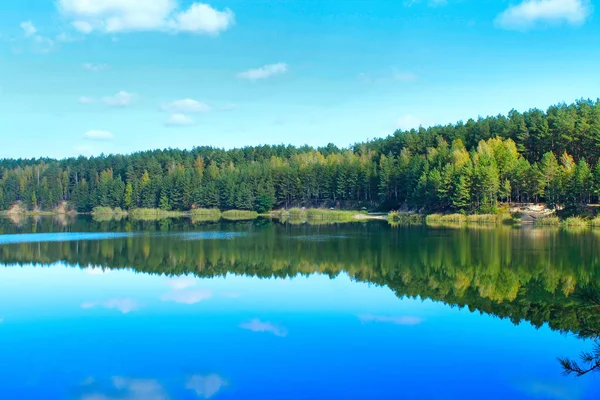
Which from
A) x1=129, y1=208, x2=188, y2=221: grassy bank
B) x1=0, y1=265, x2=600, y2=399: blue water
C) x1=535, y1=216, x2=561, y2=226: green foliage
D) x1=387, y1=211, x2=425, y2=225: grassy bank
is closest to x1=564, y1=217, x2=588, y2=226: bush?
x1=535, y1=216, x2=561, y2=226: green foliage

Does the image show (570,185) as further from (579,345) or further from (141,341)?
(141,341)

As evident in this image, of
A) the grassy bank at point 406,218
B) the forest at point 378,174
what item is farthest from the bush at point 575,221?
the grassy bank at point 406,218

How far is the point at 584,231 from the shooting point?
44.8 meters

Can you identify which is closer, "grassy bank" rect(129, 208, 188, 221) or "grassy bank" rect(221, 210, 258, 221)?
"grassy bank" rect(221, 210, 258, 221)

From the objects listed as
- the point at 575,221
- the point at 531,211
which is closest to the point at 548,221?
the point at 575,221

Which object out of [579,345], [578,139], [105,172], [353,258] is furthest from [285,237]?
[105,172]

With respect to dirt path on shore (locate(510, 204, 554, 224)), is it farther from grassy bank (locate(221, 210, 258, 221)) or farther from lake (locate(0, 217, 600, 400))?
grassy bank (locate(221, 210, 258, 221))

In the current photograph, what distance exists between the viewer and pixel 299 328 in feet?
52.9

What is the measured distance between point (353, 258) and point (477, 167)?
126 feet

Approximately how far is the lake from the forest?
32598mm

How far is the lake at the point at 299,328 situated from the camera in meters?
11.6

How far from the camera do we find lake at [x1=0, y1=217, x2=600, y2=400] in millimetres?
11609

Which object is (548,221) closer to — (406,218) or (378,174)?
(406,218)

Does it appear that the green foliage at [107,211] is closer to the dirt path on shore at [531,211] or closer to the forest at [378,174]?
the forest at [378,174]
